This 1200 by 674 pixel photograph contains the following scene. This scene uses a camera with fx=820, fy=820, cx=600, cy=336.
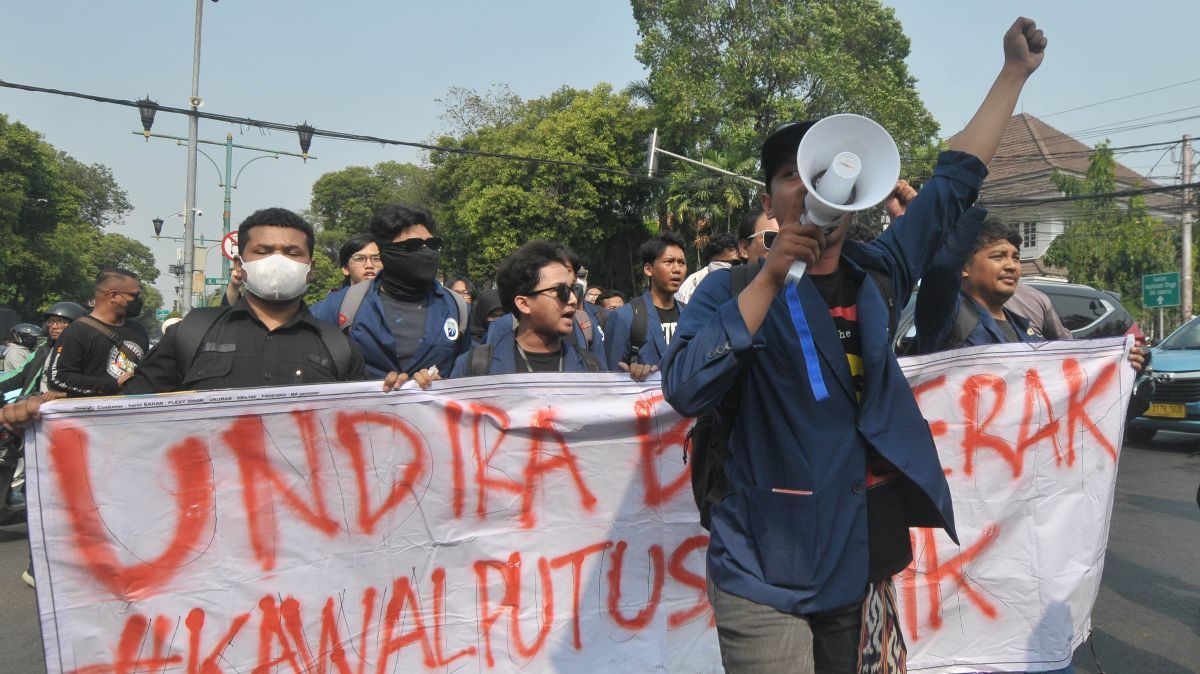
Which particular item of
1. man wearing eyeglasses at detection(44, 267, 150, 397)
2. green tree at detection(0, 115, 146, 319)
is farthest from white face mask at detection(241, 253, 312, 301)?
green tree at detection(0, 115, 146, 319)

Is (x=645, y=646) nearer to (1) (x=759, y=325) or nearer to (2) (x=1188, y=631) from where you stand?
(1) (x=759, y=325)

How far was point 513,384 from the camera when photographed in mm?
2863

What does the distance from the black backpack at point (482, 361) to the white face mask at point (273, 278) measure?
708mm

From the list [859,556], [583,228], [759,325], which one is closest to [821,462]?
[859,556]

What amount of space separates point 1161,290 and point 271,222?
80.0 feet

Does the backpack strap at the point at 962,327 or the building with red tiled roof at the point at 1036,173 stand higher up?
the building with red tiled roof at the point at 1036,173

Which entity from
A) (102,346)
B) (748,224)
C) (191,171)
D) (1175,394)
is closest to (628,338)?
(748,224)

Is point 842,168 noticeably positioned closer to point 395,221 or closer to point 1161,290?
point 395,221

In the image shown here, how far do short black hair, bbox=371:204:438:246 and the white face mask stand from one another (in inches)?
30.0

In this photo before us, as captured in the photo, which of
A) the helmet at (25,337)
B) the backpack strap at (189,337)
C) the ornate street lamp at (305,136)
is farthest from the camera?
the ornate street lamp at (305,136)

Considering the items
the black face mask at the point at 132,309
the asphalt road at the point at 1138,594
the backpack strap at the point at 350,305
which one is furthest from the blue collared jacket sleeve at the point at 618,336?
the black face mask at the point at 132,309

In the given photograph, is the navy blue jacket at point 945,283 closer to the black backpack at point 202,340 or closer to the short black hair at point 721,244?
the black backpack at point 202,340

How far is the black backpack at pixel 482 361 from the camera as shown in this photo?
10.8 feet

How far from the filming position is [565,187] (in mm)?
32281
